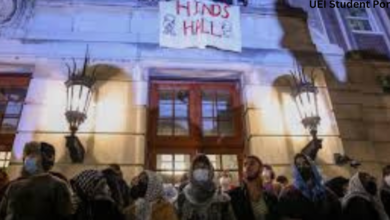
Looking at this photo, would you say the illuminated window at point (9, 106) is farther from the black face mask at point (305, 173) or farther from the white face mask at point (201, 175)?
the black face mask at point (305, 173)

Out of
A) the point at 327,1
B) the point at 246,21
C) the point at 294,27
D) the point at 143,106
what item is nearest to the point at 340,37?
the point at 327,1

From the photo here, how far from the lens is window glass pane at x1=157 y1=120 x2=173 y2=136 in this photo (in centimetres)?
662

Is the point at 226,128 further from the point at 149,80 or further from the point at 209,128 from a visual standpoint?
the point at 149,80

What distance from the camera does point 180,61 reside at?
Result: 6.95 meters

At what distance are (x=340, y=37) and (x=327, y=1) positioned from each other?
3.94 ft

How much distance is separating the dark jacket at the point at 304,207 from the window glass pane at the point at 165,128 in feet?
9.07

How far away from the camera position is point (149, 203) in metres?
3.97

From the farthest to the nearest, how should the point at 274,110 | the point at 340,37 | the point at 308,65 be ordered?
the point at 340,37 < the point at 308,65 < the point at 274,110

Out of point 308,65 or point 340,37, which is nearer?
point 308,65

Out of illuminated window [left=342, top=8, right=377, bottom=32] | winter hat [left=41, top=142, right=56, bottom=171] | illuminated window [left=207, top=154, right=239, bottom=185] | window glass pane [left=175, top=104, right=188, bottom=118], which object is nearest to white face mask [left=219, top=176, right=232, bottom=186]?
illuminated window [left=207, top=154, right=239, bottom=185]

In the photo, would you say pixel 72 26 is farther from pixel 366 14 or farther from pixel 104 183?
pixel 366 14

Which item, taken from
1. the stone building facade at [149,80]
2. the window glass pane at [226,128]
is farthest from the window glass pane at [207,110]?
the stone building facade at [149,80]

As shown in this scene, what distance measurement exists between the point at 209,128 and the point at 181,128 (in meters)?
0.43

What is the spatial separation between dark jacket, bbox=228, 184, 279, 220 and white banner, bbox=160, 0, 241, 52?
3477 mm
